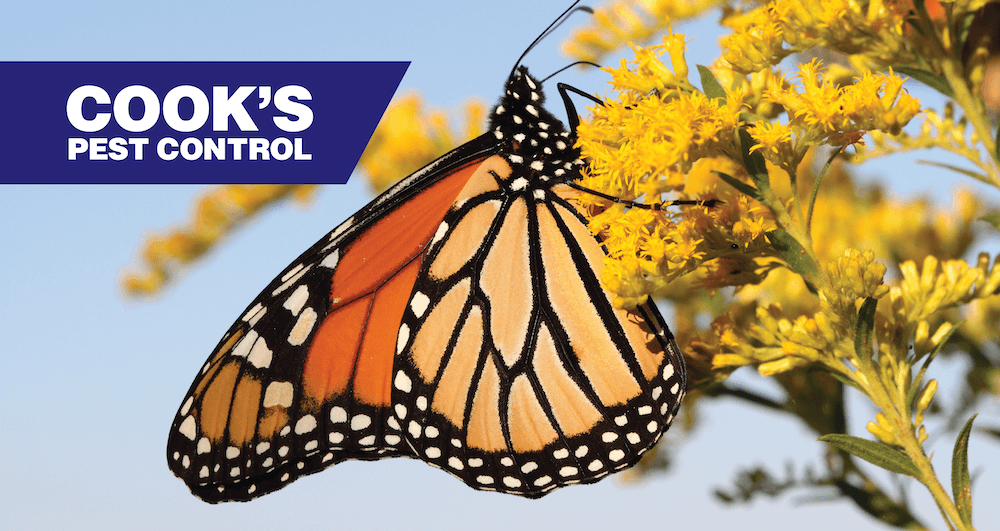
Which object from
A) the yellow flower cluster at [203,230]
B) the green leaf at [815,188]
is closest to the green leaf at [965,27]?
the green leaf at [815,188]

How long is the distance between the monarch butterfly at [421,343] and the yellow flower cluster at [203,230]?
132 centimetres

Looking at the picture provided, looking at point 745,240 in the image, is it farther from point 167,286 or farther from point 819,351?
point 167,286

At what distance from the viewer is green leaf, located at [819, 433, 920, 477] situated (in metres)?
1.20

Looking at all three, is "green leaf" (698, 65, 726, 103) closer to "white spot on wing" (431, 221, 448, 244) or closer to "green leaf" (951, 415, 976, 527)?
"green leaf" (951, 415, 976, 527)

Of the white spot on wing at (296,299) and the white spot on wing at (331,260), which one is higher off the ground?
the white spot on wing at (331,260)

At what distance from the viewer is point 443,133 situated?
298 centimetres

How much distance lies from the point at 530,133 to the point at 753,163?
94cm

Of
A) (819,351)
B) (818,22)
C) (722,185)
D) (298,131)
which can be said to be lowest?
(819,351)

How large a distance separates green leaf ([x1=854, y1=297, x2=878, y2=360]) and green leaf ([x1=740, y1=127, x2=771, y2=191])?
0.27 m

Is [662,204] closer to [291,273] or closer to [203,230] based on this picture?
[291,273]

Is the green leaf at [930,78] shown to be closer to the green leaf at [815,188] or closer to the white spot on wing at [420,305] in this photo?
the green leaf at [815,188]

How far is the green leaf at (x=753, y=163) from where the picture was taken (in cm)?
132

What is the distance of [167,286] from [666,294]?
282 centimetres

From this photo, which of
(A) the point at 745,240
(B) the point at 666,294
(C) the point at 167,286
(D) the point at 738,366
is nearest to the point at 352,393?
(B) the point at 666,294
